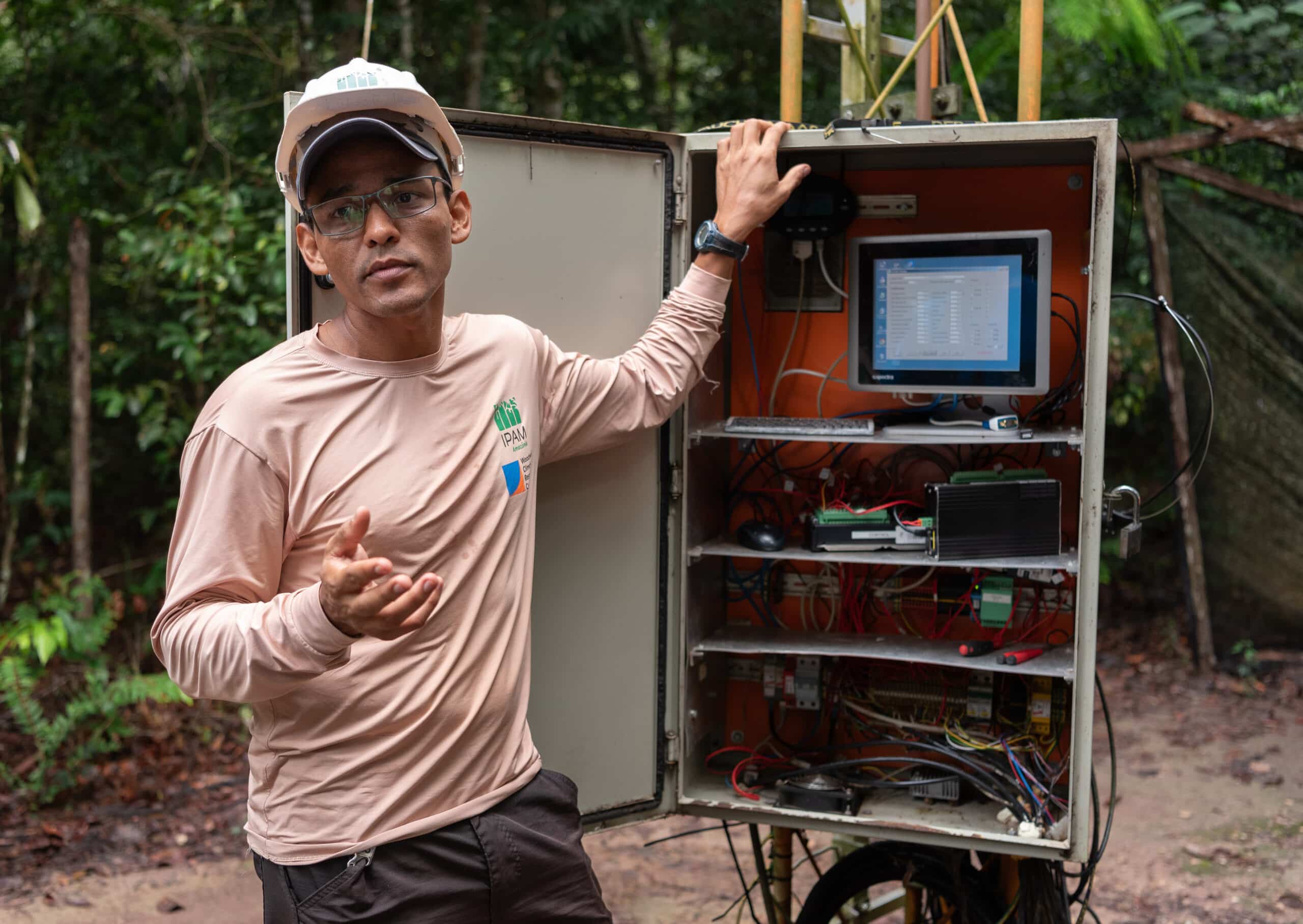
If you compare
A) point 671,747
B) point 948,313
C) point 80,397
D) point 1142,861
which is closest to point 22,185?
point 80,397

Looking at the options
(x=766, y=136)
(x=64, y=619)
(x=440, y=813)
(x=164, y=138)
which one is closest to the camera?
(x=440, y=813)

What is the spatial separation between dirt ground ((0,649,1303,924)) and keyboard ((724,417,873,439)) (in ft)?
6.40

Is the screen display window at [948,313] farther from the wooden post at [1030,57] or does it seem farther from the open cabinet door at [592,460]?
the open cabinet door at [592,460]

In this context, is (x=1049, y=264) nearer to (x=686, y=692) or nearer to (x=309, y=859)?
(x=686, y=692)

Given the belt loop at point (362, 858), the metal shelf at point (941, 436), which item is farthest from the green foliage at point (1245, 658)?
the belt loop at point (362, 858)

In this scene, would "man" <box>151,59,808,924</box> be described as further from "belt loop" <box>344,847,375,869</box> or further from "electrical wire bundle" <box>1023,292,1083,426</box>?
"electrical wire bundle" <box>1023,292,1083,426</box>

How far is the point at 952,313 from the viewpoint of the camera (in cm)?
253

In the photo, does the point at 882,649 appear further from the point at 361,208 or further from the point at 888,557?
the point at 361,208

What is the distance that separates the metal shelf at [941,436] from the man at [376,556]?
0.69 metres

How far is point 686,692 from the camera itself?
250cm

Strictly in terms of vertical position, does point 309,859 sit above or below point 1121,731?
above

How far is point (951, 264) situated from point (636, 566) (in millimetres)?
924

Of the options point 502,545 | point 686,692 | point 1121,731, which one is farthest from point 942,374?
point 1121,731

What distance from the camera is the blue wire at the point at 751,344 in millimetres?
2824
